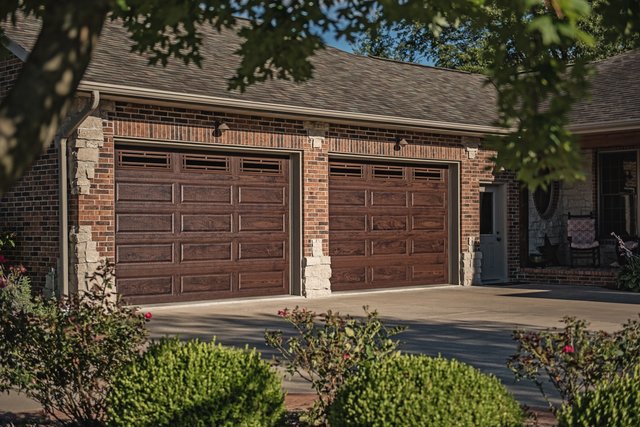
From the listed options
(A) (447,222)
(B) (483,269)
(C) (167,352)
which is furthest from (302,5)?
(B) (483,269)

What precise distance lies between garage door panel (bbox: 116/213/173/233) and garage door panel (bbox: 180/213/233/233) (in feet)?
0.95

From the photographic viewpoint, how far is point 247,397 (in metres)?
5.38

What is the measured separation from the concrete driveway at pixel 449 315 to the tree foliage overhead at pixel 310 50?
3.88 meters

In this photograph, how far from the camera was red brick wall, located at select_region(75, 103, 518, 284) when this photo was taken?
1470cm

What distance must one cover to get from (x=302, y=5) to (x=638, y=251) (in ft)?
54.9

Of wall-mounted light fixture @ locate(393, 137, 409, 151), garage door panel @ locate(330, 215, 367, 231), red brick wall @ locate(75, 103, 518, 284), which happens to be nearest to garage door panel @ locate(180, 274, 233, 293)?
red brick wall @ locate(75, 103, 518, 284)

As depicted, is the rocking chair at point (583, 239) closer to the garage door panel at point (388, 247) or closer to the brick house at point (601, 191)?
the brick house at point (601, 191)

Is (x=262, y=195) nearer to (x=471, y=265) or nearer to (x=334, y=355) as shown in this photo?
(x=471, y=265)

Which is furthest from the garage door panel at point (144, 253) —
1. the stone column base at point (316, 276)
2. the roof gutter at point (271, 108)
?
the stone column base at point (316, 276)

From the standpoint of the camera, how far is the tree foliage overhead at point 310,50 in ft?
10.6

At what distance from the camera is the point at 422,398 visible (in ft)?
15.6

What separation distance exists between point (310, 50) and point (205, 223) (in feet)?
36.9

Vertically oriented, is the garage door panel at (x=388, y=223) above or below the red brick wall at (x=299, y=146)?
below

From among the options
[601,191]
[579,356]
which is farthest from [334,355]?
[601,191]
